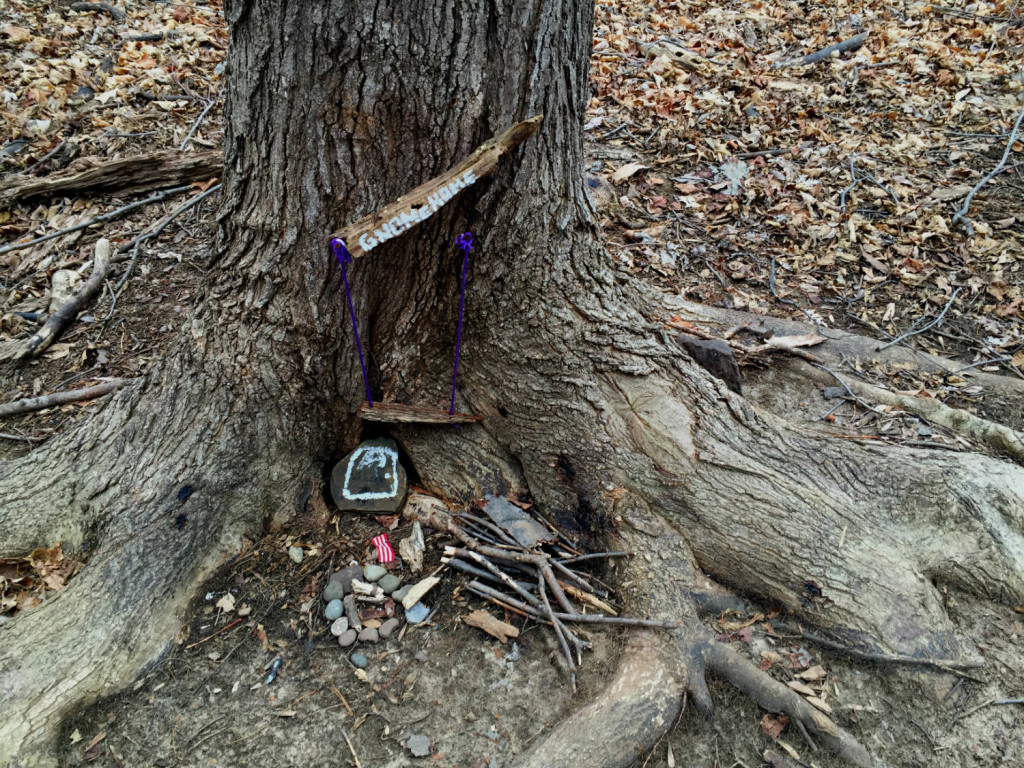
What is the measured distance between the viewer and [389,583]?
9.23ft

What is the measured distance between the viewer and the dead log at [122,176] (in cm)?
479

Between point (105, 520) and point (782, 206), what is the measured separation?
16.7 feet

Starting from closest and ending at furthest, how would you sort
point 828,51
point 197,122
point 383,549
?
point 383,549, point 197,122, point 828,51

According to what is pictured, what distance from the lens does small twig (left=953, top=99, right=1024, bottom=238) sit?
16.3 feet

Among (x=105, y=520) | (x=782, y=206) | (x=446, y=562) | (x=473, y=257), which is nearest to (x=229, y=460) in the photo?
(x=105, y=520)

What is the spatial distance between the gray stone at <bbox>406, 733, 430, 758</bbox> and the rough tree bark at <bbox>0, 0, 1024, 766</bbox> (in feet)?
1.55

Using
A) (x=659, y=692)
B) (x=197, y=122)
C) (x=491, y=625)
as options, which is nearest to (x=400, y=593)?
(x=491, y=625)

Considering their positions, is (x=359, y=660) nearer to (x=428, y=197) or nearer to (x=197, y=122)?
(x=428, y=197)

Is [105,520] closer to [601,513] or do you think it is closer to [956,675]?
[601,513]

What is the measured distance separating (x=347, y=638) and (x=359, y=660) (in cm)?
11

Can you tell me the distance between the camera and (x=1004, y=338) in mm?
4281

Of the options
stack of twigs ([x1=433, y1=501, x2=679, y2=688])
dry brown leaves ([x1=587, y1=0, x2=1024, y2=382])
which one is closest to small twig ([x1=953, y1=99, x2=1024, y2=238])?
dry brown leaves ([x1=587, y1=0, x2=1024, y2=382])

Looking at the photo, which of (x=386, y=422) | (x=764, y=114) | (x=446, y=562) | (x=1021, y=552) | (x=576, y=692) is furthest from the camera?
→ (x=764, y=114)

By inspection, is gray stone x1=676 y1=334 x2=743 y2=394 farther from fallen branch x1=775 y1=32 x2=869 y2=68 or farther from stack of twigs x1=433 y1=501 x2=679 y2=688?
fallen branch x1=775 y1=32 x2=869 y2=68
